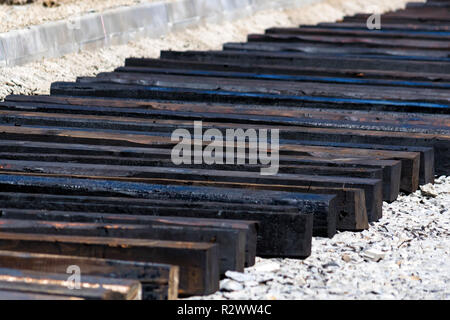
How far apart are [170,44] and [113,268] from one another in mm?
7374

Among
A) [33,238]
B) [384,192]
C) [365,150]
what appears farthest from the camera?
[365,150]

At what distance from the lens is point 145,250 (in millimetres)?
4781

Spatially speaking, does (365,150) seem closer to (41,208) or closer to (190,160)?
(190,160)

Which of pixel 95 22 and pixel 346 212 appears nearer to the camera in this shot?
pixel 346 212

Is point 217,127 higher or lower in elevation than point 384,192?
higher

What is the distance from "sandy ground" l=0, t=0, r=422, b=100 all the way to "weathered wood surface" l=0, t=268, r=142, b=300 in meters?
4.67

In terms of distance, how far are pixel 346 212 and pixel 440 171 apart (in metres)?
1.62

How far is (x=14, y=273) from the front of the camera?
14.7ft

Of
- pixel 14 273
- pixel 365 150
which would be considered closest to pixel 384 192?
pixel 365 150

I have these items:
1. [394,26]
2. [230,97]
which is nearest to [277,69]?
[230,97]

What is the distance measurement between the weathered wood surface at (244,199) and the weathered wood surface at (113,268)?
2.71 feet

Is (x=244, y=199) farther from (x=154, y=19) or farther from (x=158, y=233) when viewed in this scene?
(x=154, y=19)

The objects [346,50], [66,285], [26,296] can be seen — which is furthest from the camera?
[346,50]

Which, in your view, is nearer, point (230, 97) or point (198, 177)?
point (198, 177)
